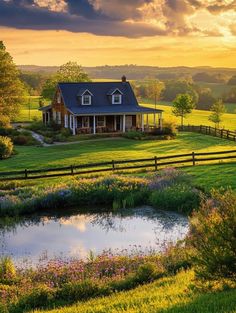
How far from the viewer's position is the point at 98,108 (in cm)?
6038

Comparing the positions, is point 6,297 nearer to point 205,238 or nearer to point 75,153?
point 205,238

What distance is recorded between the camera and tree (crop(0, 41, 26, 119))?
67562 millimetres

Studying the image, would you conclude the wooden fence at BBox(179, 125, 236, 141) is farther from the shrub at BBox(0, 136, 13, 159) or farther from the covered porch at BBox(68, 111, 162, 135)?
the shrub at BBox(0, 136, 13, 159)

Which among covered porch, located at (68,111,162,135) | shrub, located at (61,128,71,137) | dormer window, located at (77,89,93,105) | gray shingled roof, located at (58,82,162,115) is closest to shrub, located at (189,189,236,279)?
shrub, located at (61,128,71,137)

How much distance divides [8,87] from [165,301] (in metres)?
62.8

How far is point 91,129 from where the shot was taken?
5950 centimetres

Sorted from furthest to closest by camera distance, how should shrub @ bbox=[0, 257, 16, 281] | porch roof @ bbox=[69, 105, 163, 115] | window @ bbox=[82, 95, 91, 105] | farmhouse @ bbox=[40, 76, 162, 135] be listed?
window @ bbox=[82, 95, 91, 105] → farmhouse @ bbox=[40, 76, 162, 135] → porch roof @ bbox=[69, 105, 163, 115] → shrub @ bbox=[0, 257, 16, 281]

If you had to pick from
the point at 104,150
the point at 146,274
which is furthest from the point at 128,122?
the point at 146,274

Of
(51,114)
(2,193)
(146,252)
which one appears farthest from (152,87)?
(146,252)

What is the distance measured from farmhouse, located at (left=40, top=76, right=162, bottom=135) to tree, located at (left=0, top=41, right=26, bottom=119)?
8517 mm

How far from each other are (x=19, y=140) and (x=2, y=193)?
27.2 meters

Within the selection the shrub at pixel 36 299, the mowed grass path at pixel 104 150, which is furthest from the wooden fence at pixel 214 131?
the shrub at pixel 36 299

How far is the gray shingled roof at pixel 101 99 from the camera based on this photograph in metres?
59.5

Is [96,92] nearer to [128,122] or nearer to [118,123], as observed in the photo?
[118,123]
